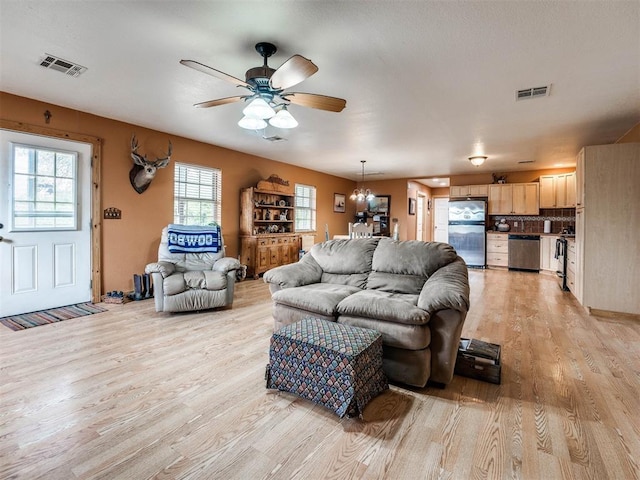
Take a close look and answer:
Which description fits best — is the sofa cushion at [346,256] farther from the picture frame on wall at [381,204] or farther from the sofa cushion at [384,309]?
the picture frame on wall at [381,204]

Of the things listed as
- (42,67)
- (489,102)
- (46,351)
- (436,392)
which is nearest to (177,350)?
(46,351)

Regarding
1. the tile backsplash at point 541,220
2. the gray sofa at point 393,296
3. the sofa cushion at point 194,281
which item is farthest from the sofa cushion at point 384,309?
the tile backsplash at point 541,220

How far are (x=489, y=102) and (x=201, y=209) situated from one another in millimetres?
4595

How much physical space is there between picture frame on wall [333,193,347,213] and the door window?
634 cm

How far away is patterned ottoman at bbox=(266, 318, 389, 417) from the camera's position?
1.81 m

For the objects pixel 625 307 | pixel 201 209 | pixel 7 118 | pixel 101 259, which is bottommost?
pixel 625 307

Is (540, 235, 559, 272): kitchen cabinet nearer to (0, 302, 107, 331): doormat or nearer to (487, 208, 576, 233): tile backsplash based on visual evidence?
(487, 208, 576, 233): tile backsplash

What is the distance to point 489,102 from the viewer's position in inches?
142

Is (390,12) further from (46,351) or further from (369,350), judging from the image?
(46,351)

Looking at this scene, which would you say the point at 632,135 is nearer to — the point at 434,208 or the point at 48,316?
the point at 434,208

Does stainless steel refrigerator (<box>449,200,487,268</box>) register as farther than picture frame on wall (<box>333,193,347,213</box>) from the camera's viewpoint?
No

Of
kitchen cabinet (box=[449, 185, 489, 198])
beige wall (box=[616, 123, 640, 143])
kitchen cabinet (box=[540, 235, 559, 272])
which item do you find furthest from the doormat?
kitchen cabinet (box=[540, 235, 559, 272])

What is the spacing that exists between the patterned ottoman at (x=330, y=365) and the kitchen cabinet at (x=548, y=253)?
267 inches

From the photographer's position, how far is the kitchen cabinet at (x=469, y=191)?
8094 mm
